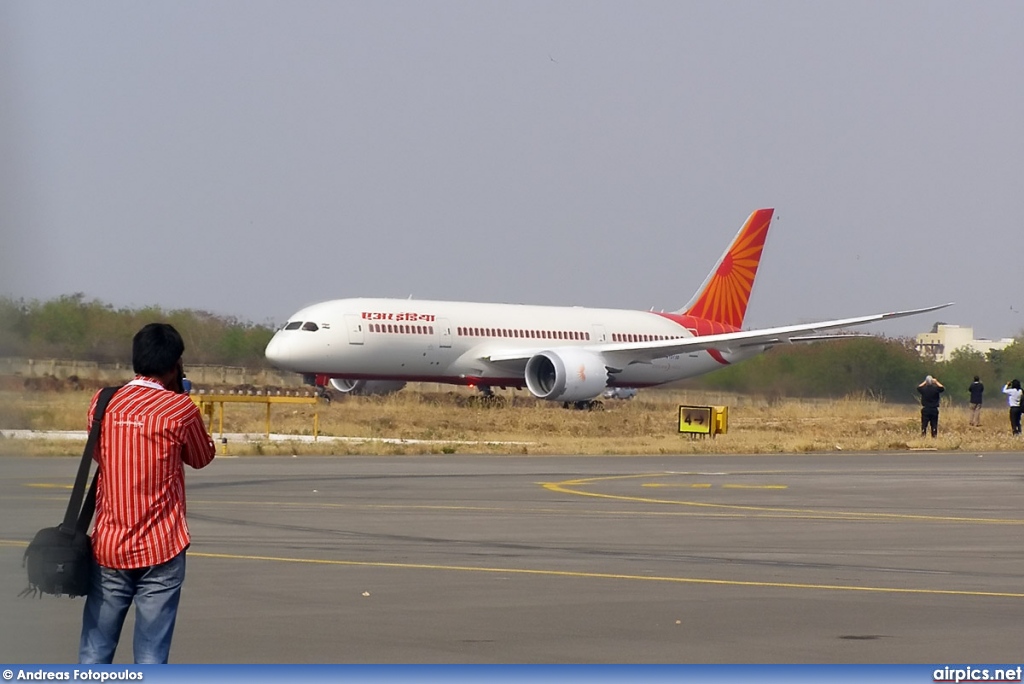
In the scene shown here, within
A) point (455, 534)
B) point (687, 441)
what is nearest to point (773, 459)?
point (687, 441)

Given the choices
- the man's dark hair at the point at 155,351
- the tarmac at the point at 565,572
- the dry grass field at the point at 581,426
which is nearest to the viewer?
the man's dark hair at the point at 155,351

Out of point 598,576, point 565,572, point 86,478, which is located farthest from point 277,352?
point 86,478

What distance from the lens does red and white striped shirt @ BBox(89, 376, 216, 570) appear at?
6754 mm

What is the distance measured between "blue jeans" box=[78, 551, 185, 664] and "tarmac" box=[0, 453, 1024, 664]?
33cm

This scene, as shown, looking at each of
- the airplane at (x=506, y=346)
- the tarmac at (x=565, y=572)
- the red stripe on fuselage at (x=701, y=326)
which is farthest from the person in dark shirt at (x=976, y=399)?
the tarmac at (x=565, y=572)

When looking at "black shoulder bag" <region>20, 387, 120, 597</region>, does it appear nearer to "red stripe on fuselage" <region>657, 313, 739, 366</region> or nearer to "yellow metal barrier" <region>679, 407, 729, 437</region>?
"yellow metal barrier" <region>679, 407, 729, 437</region>

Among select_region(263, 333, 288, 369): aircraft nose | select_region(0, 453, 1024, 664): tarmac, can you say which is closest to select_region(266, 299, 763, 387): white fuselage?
Answer: select_region(263, 333, 288, 369): aircraft nose

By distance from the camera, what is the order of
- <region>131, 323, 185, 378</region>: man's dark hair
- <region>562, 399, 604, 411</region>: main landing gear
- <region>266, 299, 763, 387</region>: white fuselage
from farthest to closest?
1. <region>562, 399, 604, 411</region>: main landing gear
2. <region>266, 299, 763, 387</region>: white fuselage
3. <region>131, 323, 185, 378</region>: man's dark hair

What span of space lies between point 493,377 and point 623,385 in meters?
7.30

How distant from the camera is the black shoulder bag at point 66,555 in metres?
6.53

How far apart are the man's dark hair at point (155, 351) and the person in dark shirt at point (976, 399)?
42.7 metres

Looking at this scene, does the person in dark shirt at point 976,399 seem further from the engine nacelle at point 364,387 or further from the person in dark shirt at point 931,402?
the engine nacelle at point 364,387

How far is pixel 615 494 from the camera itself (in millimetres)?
21625

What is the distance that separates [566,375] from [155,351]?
42054 millimetres
